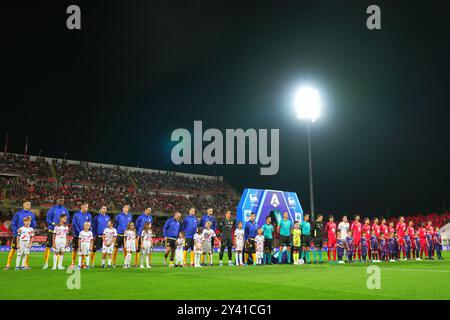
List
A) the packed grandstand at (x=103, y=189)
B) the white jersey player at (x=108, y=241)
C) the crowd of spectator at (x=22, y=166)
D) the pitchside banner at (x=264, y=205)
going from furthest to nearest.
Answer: the crowd of spectator at (x=22, y=166) < the packed grandstand at (x=103, y=189) < the pitchside banner at (x=264, y=205) < the white jersey player at (x=108, y=241)

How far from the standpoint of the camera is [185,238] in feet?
54.7

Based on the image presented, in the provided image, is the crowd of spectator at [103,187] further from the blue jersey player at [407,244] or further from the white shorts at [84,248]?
the blue jersey player at [407,244]

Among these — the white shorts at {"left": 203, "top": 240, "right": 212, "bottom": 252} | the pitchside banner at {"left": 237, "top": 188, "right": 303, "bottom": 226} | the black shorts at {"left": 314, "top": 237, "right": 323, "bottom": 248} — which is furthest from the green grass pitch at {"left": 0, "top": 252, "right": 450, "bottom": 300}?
the pitchside banner at {"left": 237, "top": 188, "right": 303, "bottom": 226}

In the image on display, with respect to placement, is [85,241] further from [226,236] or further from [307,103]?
[307,103]

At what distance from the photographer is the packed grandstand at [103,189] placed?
43400 mm

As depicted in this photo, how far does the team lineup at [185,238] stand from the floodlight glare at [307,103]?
304 inches

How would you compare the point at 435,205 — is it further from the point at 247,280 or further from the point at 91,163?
the point at 247,280

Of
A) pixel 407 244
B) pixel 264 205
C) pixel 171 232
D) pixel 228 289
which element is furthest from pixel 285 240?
pixel 228 289

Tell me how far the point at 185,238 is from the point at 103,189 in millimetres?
A: 36245

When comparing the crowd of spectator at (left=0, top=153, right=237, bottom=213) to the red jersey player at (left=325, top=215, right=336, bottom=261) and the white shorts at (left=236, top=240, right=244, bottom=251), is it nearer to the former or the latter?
the white shorts at (left=236, top=240, right=244, bottom=251)

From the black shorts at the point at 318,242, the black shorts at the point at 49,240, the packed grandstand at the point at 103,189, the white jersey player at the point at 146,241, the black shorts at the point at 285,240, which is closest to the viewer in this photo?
the black shorts at the point at 49,240

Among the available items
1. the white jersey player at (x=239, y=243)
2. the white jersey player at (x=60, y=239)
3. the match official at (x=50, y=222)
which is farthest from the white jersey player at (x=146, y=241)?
the white jersey player at (x=239, y=243)

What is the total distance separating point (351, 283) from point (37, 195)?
41.1 metres
